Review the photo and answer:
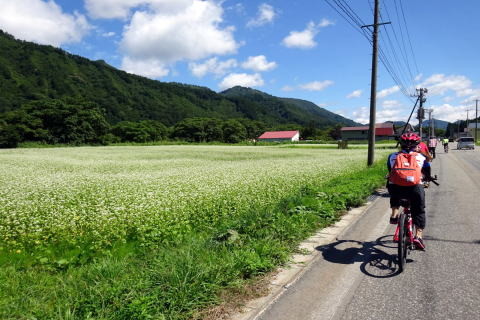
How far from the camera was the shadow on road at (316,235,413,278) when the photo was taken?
4.86 m

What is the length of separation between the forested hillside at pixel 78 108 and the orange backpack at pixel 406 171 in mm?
81236

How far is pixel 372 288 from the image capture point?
4.25 metres

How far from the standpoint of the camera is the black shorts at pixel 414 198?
5039mm

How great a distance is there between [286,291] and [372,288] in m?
1.19

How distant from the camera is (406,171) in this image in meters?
4.88

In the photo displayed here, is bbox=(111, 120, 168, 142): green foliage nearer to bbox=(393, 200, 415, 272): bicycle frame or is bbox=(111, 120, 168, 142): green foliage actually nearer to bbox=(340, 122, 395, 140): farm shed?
bbox=(340, 122, 395, 140): farm shed

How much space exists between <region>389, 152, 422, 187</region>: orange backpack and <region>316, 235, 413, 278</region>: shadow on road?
1364 millimetres

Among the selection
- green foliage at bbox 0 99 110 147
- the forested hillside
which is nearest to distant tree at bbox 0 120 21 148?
the forested hillside

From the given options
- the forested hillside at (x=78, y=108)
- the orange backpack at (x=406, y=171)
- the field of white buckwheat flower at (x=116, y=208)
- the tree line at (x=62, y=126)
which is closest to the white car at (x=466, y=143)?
the field of white buckwheat flower at (x=116, y=208)

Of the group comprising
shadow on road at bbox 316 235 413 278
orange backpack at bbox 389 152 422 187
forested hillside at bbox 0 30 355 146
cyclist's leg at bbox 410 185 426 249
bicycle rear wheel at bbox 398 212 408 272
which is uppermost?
forested hillside at bbox 0 30 355 146

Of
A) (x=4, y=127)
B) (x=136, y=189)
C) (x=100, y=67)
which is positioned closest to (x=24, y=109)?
(x=4, y=127)

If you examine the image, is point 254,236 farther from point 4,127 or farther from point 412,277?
point 4,127

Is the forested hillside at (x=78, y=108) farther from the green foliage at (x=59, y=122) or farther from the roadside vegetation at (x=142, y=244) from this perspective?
the roadside vegetation at (x=142, y=244)

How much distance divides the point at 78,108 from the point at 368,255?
3758 inches
